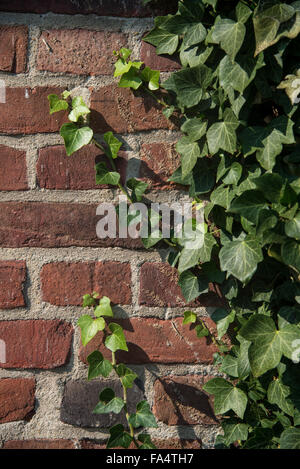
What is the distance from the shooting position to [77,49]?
29.4 inches

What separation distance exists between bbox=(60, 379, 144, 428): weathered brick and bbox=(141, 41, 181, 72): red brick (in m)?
0.54

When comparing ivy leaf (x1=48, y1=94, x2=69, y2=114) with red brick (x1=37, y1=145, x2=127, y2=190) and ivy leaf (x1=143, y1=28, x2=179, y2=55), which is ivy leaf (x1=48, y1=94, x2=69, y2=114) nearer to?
red brick (x1=37, y1=145, x2=127, y2=190)

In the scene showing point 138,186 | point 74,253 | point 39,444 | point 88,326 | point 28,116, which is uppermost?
point 28,116

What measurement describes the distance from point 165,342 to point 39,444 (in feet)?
0.93

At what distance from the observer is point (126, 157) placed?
2.49ft

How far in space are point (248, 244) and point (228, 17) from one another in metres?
0.34

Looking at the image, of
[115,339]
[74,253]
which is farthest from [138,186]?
[115,339]

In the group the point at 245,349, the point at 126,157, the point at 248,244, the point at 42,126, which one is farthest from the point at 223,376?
the point at 42,126

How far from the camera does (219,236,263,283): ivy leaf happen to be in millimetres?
659

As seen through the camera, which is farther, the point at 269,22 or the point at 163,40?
the point at 163,40

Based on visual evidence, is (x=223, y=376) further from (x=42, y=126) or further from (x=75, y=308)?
(x=42, y=126)

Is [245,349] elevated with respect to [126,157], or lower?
lower

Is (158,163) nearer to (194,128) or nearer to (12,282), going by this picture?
(194,128)

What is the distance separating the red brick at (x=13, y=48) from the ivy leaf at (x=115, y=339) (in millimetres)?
462
